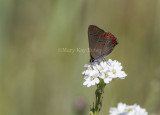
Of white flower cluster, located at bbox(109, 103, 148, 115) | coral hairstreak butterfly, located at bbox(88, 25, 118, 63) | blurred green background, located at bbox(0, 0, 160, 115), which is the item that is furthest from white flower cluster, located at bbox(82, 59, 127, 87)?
blurred green background, located at bbox(0, 0, 160, 115)

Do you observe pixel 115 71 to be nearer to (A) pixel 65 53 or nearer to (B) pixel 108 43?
(B) pixel 108 43

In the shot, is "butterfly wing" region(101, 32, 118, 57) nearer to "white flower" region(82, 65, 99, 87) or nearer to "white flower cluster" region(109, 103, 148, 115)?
"white flower" region(82, 65, 99, 87)

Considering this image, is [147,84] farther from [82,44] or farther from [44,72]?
[44,72]

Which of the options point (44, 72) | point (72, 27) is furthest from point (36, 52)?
point (72, 27)

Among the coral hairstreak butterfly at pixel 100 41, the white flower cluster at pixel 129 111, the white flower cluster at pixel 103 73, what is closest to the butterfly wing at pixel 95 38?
the coral hairstreak butterfly at pixel 100 41

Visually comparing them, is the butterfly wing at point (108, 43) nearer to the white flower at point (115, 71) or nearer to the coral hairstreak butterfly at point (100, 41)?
the coral hairstreak butterfly at point (100, 41)

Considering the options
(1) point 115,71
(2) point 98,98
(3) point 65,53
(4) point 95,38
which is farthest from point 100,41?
(3) point 65,53

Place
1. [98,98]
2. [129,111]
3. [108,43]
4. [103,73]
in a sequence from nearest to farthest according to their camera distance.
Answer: [129,111] < [98,98] < [103,73] < [108,43]
